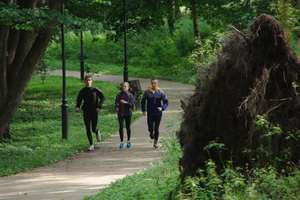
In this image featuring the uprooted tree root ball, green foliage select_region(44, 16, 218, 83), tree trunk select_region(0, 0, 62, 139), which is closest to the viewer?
the uprooted tree root ball

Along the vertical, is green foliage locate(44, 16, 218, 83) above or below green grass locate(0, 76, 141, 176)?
above

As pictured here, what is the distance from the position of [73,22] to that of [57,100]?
1292cm

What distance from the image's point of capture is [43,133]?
1612 centimetres

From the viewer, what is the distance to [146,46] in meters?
43.7

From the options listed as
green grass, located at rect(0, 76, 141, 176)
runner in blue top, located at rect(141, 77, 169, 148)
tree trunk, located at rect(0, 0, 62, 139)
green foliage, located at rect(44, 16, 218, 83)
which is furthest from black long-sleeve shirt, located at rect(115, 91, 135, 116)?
green foliage, located at rect(44, 16, 218, 83)

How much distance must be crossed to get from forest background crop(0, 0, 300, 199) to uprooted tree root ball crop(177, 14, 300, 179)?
0.97 ft

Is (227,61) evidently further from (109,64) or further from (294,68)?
(109,64)

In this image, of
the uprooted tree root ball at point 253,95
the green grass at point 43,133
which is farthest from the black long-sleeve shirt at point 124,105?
the uprooted tree root ball at point 253,95

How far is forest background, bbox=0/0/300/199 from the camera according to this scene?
6.33 meters

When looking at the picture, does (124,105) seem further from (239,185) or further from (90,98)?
(239,185)

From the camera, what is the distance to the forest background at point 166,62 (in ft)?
20.8

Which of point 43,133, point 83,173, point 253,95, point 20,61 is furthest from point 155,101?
point 253,95

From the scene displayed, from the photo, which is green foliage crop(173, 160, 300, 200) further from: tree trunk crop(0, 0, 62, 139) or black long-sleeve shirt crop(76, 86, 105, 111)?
tree trunk crop(0, 0, 62, 139)

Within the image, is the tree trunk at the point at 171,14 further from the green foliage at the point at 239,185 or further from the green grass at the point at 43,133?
the green foliage at the point at 239,185
